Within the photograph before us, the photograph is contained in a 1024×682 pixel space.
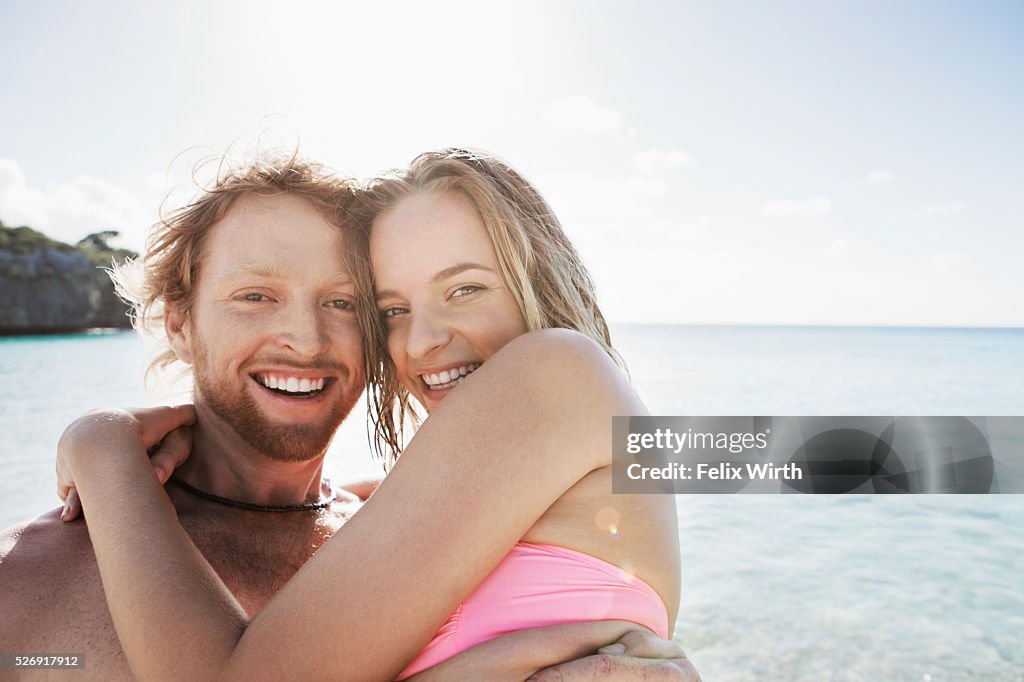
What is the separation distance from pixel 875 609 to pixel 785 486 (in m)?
6.23

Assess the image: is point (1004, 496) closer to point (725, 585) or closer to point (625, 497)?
point (725, 585)

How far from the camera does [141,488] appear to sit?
2152 millimetres

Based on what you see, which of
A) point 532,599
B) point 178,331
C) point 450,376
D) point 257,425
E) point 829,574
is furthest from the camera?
point 829,574

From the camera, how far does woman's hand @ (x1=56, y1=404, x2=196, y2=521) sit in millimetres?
2324

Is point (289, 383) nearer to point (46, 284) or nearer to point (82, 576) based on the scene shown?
point (82, 576)

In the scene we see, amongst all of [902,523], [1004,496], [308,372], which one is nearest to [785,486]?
[902,523]

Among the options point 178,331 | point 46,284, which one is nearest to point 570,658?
point 178,331

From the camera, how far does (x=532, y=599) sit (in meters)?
1.77

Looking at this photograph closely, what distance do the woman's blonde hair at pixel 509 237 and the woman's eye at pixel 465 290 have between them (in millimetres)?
111

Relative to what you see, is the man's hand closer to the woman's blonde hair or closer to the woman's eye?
the woman's blonde hair

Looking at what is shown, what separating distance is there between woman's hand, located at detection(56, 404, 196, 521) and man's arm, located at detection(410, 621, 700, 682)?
1.33 meters

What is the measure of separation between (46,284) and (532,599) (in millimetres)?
67247

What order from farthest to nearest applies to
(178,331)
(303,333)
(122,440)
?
(178,331), (303,333), (122,440)

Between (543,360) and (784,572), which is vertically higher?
(543,360)
